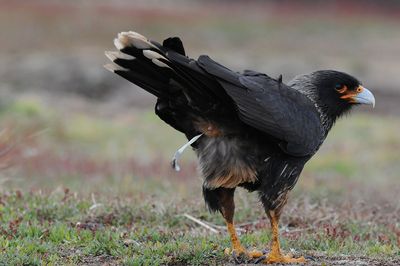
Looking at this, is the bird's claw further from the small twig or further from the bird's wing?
the small twig

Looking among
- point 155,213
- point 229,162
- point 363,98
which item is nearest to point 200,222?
point 155,213

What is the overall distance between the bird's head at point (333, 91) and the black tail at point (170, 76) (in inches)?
45.7

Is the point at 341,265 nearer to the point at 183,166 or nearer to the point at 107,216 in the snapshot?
the point at 107,216

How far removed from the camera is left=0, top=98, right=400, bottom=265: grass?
6805 millimetres

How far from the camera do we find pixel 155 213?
8.41 meters

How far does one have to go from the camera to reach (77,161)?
14586 mm

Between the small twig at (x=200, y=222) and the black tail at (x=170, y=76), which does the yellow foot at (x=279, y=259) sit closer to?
the black tail at (x=170, y=76)

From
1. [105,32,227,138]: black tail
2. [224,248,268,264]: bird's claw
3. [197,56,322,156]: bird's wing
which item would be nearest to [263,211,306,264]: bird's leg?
[224,248,268,264]: bird's claw

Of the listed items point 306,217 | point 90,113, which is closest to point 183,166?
point 306,217

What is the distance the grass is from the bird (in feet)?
1.99

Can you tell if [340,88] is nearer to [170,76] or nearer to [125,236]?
[170,76]

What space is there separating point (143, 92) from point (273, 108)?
1980cm

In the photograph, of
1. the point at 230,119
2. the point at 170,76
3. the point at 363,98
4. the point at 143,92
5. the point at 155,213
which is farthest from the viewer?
the point at 143,92

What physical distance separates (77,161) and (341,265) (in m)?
8.80
